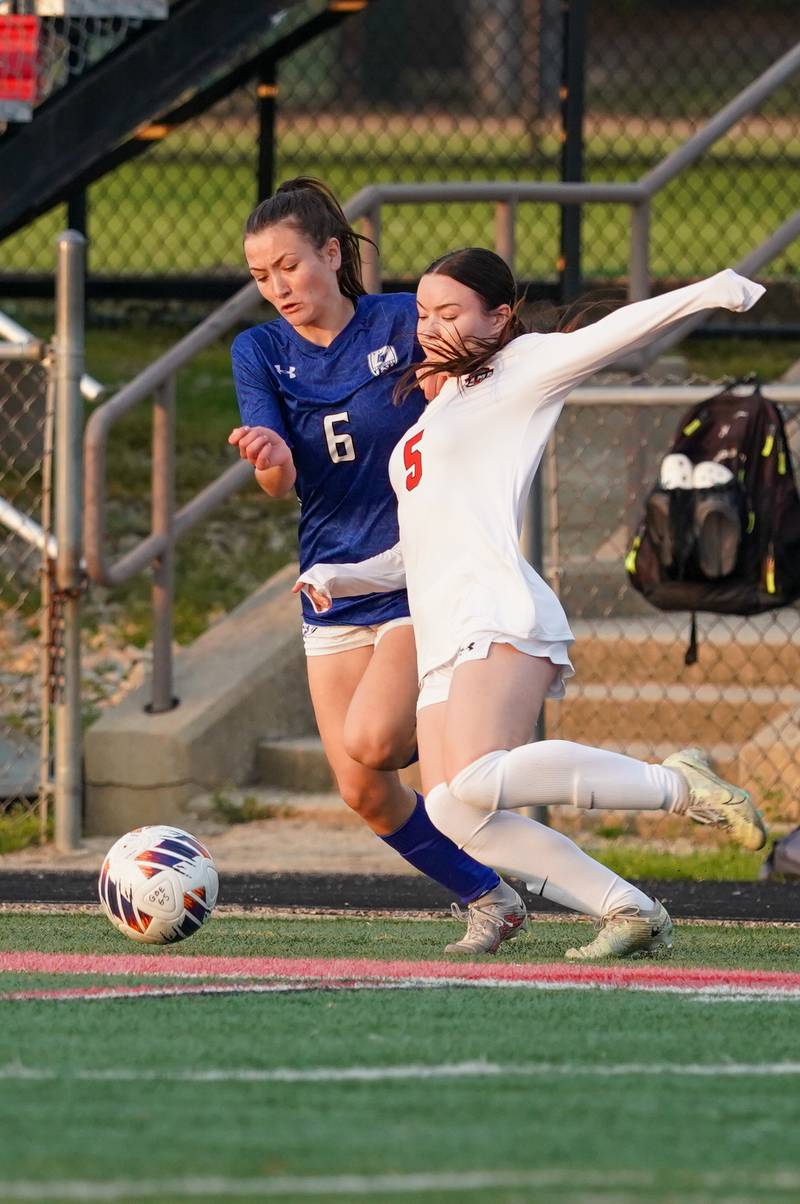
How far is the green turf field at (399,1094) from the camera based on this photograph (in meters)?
3.29

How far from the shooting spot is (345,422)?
561 cm

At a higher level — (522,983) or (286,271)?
(286,271)

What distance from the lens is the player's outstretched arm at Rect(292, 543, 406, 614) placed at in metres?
5.54

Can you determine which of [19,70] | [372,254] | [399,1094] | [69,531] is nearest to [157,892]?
[399,1094]

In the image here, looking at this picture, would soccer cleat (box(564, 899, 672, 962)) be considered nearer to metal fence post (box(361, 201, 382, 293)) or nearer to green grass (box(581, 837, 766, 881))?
green grass (box(581, 837, 766, 881))

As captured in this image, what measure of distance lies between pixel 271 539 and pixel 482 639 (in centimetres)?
597

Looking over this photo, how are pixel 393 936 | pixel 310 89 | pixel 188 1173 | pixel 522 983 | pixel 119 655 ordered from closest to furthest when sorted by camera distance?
pixel 188 1173 < pixel 522 983 < pixel 393 936 < pixel 119 655 < pixel 310 89

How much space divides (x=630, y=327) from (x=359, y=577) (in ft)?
3.17

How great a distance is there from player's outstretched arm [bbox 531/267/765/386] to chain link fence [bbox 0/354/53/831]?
9.81 feet

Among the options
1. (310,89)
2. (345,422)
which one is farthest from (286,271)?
(310,89)

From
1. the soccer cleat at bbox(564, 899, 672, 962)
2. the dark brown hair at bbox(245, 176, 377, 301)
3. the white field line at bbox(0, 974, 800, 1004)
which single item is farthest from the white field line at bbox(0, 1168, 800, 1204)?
the dark brown hair at bbox(245, 176, 377, 301)

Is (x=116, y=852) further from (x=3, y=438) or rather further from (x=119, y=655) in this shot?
(x=3, y=438)

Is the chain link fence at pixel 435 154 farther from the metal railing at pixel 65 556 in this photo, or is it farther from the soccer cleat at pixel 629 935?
the soccer cleat at pixel 629 935

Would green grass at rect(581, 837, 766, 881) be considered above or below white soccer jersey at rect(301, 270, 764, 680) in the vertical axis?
below
